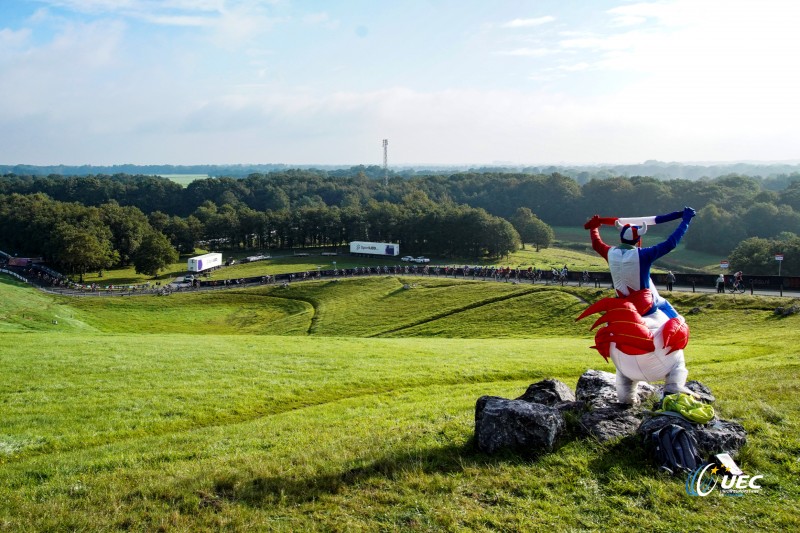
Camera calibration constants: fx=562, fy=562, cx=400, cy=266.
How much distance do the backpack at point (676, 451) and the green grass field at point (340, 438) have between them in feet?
1.53

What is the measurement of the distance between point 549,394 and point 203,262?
77.2m

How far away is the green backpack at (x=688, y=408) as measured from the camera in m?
11.4

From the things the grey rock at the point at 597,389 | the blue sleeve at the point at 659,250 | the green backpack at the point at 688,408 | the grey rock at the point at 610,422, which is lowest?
the grey rock at the point at 610,422

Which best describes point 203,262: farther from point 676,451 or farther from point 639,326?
point 676,451

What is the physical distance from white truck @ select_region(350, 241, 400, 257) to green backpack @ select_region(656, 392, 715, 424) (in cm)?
8200

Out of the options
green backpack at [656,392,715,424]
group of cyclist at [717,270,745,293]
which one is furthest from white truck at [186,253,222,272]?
green backpack at [656,392,715,424]

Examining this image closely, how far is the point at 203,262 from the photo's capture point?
83.8 metres

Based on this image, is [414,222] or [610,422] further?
[414,222]

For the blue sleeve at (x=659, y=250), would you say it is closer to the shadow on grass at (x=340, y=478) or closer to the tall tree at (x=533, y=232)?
the shadow on grass at (x=340, y=478)

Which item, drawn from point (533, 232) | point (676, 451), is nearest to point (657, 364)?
point (676, 451)

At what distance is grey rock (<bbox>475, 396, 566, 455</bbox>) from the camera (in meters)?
11.9

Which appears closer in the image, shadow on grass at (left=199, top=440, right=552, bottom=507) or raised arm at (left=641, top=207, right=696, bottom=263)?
shadow on grass at (left=199, top=440, right=552, bottom=507)

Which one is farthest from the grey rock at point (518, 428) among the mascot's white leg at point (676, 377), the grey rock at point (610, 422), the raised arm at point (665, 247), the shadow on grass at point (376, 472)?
the raised arm at point (665, 247)

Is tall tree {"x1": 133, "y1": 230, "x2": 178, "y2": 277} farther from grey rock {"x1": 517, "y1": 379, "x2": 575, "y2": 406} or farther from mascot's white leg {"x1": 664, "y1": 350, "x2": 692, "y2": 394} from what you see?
mascot's white leg {"x1": 664, "y1": 350, "x2": 692, "y2": 394}
